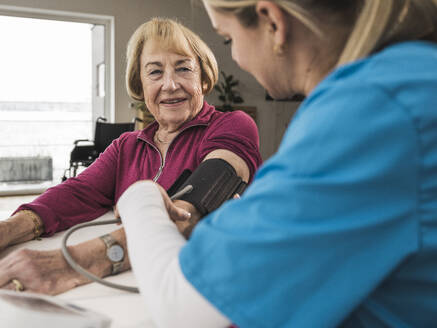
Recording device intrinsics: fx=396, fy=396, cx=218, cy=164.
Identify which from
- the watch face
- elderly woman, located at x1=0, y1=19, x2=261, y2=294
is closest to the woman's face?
elderly woman, located at x1=0, y1=19, x2=261, y2=294

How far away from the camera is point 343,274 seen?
1.39ft

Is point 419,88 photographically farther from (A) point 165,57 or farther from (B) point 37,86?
(B) point 37,86

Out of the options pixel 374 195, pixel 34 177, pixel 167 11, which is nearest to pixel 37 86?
pixel 34 177

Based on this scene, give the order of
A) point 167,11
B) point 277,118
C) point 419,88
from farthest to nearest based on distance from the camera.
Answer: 1. point 277,118
2. point 167,11
3. point 419,88

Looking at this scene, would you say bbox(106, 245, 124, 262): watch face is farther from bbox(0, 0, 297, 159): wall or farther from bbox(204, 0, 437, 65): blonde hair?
bbox(0, 0, 297, 159): wall

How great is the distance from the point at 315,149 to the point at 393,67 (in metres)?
0.13

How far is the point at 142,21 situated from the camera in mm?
5242

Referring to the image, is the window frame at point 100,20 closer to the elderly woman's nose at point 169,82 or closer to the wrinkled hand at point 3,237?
the elderly woman's nose at point 169,82

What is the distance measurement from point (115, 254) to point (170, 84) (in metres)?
0.75

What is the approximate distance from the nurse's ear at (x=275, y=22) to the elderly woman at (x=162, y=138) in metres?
0.69

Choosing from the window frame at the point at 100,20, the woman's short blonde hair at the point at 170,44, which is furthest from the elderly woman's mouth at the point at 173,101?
the window frame at the point at 100,20

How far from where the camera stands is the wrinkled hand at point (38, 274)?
0.80 m

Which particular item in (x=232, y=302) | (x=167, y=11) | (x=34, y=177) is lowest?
(x=34, y=177)

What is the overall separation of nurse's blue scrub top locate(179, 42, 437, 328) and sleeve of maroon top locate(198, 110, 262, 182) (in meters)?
0.88
